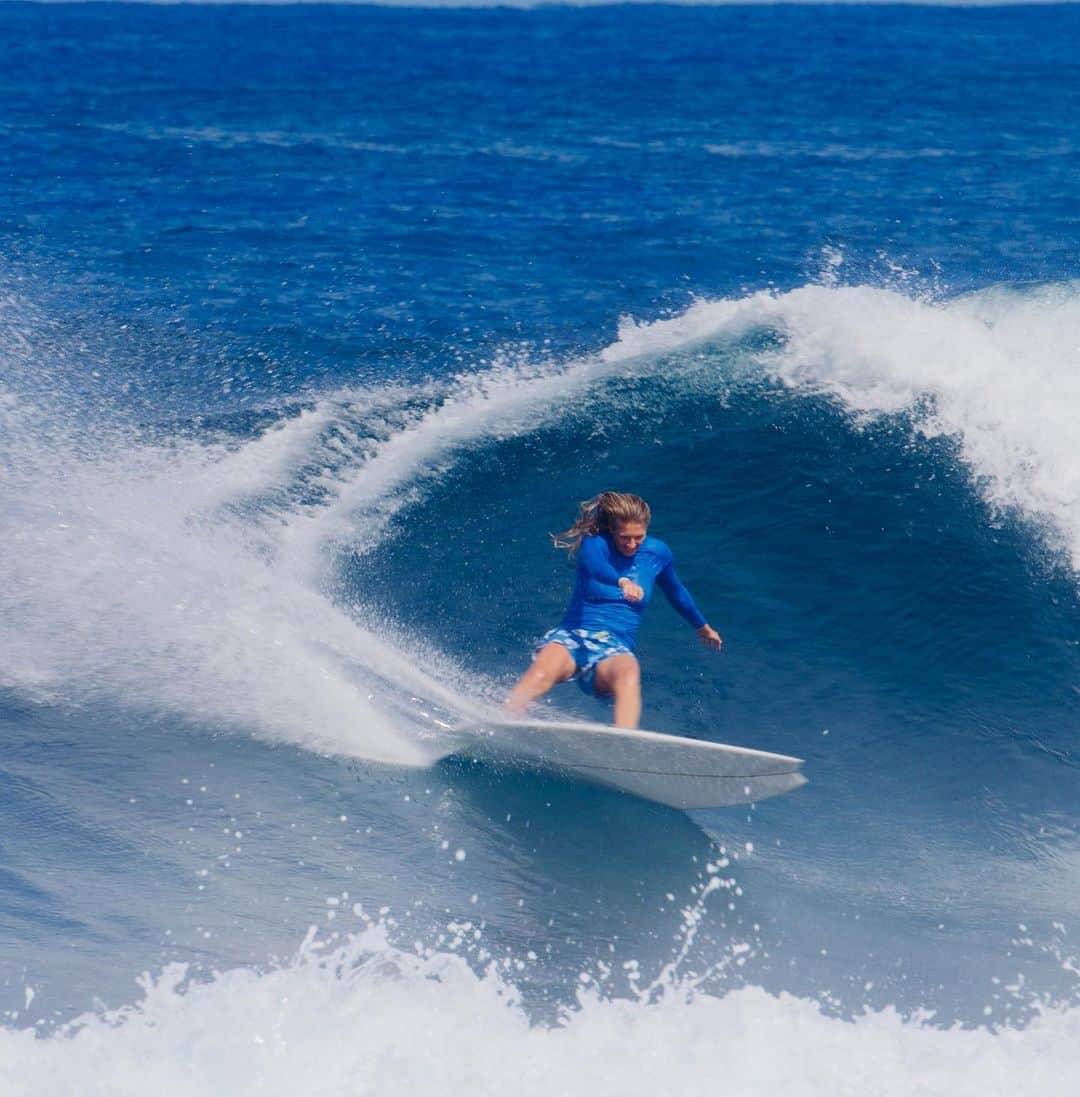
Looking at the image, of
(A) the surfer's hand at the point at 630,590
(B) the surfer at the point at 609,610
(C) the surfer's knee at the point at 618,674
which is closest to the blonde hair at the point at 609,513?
(B) the surfer at the point at 609,610

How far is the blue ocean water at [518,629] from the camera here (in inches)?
220

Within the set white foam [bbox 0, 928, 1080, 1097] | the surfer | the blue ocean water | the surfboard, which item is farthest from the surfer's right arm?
white foam [bbox 0, 928, 1080, 1097]

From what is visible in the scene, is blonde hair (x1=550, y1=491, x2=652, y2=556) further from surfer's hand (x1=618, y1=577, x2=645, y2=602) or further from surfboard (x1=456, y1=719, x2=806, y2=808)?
surfboard (x1=456, y1=719, x2=806, y2=808)

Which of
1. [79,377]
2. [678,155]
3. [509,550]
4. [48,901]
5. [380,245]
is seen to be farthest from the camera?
[678,155]

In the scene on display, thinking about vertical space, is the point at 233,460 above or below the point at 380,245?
below

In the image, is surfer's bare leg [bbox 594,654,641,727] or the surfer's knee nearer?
surfer's bare leg [bbox 594,654,641,727]

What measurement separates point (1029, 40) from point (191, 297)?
2950cm

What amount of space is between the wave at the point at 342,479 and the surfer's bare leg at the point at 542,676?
1.93 feet

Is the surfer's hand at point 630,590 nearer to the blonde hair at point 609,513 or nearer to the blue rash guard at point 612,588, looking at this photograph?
the blue rash guard at point 612,588

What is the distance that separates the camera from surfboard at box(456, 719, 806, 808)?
21.8 ft

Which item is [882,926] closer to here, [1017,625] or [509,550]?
[1017,625]

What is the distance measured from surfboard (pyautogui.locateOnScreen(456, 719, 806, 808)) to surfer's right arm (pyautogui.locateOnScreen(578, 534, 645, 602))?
1.05 metres

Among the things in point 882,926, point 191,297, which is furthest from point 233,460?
point 882,926

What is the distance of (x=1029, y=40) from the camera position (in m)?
37.0
